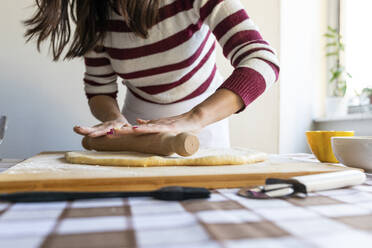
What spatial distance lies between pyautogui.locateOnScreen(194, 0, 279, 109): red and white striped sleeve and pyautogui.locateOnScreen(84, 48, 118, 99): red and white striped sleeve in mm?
478

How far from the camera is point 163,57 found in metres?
1.08

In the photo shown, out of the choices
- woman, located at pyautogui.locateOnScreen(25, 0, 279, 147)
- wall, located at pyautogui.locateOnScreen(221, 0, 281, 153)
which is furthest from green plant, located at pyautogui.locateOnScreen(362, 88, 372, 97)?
woman, located at pyautogui.locateOnScreen(25, 0, 279, 147)

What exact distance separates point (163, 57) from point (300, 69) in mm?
1308

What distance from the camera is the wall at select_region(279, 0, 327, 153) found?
2088 millimetres

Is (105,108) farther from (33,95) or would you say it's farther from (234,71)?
(33,95)

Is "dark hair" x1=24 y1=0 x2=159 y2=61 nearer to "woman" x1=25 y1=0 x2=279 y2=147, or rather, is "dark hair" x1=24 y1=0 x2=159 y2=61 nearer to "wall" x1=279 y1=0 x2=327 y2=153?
"woman" x1=25 y1=0 x2=279 y2=147

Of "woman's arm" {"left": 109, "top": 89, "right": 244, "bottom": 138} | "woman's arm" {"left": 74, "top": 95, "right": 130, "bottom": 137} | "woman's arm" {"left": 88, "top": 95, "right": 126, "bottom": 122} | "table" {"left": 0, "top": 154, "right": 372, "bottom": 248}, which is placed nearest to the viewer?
"table" {"left": 0, "top": 154, "right": 372, "bottom": 248}

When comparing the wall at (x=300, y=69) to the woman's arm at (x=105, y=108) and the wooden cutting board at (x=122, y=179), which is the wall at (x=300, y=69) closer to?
the woman's arm at (x=105, y=108)

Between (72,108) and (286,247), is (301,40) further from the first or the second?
(286,247)

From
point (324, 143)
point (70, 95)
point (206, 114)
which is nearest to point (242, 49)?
point (206, 114)

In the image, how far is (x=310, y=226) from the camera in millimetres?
365

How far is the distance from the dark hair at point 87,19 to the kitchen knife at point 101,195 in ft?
2.13

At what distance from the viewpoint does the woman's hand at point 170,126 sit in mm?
807

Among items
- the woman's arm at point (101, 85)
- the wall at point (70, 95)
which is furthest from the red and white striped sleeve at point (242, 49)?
the wall at point (70, 95)
